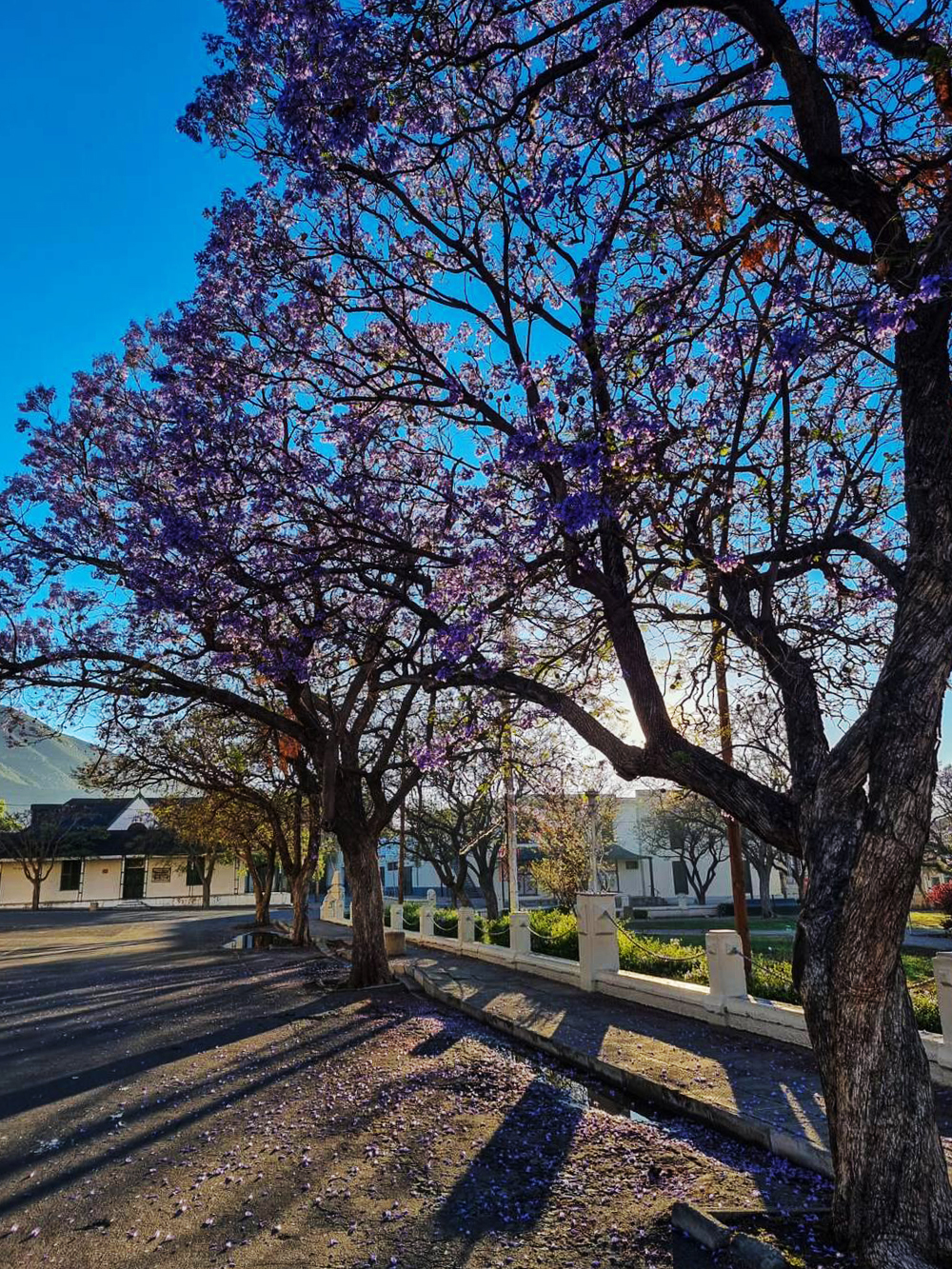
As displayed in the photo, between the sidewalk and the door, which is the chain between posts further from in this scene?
the door

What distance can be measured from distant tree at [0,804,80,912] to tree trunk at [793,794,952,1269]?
171ft

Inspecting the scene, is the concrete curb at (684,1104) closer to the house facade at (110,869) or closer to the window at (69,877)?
the house facade at (110,869)

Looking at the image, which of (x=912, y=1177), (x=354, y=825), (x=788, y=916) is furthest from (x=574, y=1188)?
(x=788, y=916)

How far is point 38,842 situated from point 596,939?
44878 millimetres

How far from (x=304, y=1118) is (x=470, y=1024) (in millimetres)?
5246

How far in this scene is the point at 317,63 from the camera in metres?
5.48

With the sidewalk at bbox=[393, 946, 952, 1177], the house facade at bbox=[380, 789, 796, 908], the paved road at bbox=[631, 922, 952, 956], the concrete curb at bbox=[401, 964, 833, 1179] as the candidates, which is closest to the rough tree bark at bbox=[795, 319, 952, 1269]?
the concrete curb at bbox=[401, 964, 833, 1179]

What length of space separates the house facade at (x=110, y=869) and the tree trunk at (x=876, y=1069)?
50487 mm

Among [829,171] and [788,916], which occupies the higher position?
[829,171]

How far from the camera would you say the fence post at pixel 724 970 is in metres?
10.6

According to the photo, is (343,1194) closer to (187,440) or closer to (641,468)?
(641,468)

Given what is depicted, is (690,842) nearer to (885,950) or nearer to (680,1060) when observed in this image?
(680,1060)

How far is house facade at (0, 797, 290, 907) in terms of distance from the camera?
50969 millimetres

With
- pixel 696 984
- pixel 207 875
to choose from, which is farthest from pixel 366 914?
pixel 207 875
